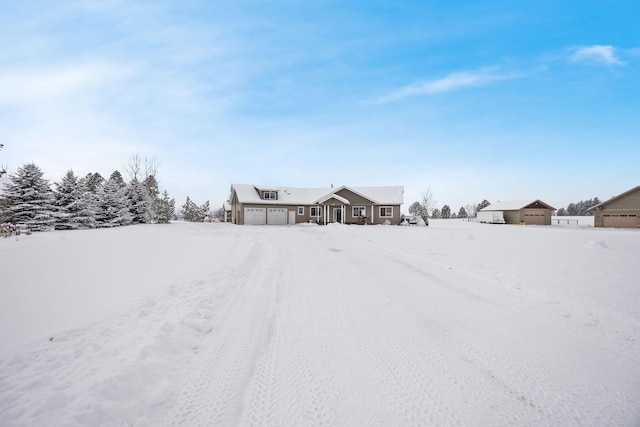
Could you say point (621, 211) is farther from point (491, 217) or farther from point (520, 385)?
point (520, 385)

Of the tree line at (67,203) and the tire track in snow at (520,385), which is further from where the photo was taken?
the tree line at (67,203)

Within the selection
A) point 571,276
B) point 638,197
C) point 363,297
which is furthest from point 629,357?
point 638,197

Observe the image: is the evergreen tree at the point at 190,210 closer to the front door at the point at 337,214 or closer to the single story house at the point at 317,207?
the single story house at the point at 317,207

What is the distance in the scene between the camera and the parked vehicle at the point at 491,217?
156 feet

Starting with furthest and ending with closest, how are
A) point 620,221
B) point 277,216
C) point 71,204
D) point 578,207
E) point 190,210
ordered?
1. point 578,207
2. point 190,210
3. point 277,216
4. point 620,221
5. point 71,204

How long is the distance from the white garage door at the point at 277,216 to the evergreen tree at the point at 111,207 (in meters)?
15.5

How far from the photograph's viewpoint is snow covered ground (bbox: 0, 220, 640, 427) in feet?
7.77

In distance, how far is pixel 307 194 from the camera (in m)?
41.1

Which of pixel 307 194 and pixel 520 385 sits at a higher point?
pixel 307 194

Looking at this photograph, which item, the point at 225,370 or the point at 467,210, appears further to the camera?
the point at 467,210

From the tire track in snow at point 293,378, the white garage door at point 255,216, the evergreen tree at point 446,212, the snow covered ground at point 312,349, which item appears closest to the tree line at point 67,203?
the white garage door at point 255,216

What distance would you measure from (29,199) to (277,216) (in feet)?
75.4

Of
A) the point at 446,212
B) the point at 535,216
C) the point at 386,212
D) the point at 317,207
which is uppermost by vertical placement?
the point at 446,212

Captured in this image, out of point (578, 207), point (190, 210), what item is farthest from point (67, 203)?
point (578, 207)
